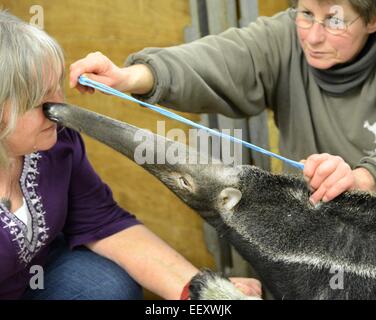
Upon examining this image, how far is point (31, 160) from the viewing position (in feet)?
4.99

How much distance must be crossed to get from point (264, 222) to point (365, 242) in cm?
20

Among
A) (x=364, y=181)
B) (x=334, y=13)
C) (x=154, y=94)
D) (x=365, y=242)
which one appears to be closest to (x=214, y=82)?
(x=154, y=94)

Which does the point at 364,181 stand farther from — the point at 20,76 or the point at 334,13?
the point at 20,76

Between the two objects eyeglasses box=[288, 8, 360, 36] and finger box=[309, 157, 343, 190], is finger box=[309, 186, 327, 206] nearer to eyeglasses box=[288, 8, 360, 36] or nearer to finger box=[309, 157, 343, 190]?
finger box=[309, 157, 343, 190]

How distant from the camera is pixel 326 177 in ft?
4.06

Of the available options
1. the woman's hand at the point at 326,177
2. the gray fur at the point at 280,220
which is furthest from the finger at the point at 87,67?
the woman's hand at the point at 326,177

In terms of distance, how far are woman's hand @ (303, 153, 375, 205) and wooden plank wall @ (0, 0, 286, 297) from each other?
957mm

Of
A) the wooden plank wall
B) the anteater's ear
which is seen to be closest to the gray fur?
the anteater's ear

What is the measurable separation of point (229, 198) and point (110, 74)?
0.42 m

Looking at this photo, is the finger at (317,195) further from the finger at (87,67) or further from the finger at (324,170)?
the finger at (87,67)

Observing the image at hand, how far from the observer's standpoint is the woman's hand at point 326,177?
123 cm

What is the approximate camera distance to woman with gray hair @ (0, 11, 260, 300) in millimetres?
1311
